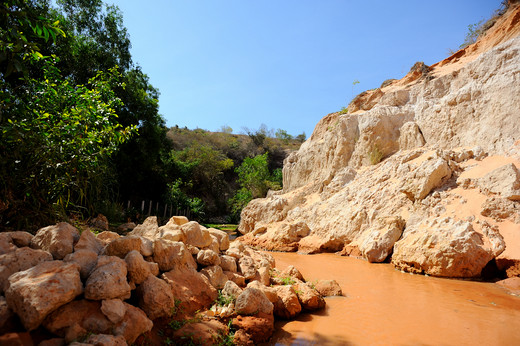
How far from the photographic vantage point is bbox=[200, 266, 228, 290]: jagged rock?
3.92 metres

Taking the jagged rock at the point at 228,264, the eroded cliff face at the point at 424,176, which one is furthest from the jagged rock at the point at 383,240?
the jagged rock at the point at 228,264

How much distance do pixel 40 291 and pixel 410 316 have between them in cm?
398

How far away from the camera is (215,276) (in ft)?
13.0

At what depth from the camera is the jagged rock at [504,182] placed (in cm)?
638

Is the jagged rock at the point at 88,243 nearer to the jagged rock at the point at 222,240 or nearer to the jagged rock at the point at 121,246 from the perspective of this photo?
the jagged rock at the point at 121,246

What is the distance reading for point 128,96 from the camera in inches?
564

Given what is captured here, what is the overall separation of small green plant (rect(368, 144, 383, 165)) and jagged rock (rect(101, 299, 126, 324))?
37.0ft

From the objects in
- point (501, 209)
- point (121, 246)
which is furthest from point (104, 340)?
point (501, 209)

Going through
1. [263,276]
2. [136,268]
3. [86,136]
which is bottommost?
[263,276]

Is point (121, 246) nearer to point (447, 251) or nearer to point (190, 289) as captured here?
point (190, 289)

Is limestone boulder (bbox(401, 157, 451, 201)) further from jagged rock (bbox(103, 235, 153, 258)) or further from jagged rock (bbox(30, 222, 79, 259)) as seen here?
jagged rock (bbox(30, 222, 79, 259))

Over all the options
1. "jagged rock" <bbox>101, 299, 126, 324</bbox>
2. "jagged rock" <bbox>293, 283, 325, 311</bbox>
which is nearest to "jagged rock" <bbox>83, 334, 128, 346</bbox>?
"jagged rock" <bbox>101, 299, 126, 324</bbox>

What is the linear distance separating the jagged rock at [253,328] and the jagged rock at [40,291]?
1.55 metres

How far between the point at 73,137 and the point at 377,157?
35.6 feet
